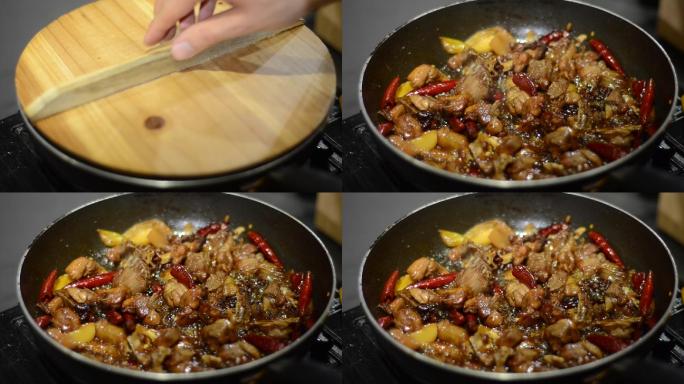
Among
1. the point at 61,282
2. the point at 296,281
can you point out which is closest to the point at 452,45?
the point at 296,281

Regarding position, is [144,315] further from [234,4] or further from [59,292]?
[234,4]

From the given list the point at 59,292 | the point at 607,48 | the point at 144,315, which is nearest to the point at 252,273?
the point at 144,315

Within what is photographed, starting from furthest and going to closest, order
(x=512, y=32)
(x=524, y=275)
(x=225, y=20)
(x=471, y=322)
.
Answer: (x=512, y=32) → (x=524, y=275) → (x=471, y=322) → (x=225, y=20)

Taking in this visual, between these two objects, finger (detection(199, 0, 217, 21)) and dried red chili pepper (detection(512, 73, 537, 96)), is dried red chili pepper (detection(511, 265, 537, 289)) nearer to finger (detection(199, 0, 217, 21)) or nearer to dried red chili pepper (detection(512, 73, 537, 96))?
dried red chili pepper (detection(512, 73, 537, 96))

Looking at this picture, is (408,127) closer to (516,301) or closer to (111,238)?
(516,301)

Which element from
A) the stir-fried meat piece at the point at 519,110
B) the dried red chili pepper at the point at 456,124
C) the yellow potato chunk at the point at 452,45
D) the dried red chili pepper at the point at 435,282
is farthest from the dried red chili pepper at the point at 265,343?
the yellow potato chunk at the point at 452,45
